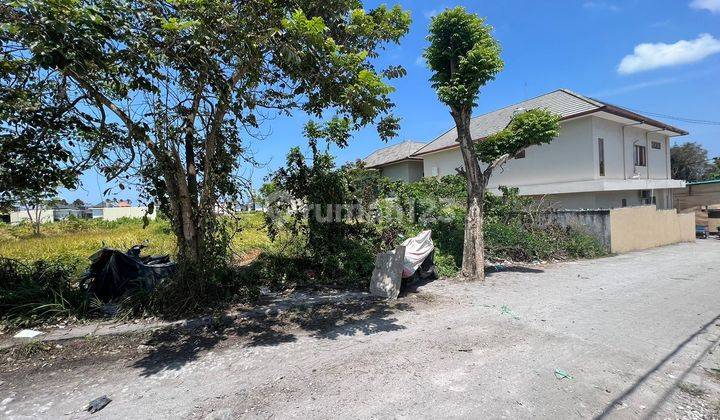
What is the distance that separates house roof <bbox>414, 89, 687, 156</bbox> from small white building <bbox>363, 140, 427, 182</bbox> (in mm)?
1405

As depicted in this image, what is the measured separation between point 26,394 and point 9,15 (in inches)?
158

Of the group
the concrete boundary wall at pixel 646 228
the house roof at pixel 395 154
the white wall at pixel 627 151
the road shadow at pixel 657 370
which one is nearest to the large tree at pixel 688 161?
Result: the white wall at pixel 627 151

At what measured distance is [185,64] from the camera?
16.6ft

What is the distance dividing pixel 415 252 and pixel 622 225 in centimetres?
976

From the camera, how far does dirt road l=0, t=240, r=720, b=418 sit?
11.1 feet

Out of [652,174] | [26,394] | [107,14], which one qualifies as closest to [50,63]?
[107,14]

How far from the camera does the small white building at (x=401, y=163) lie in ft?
80.7

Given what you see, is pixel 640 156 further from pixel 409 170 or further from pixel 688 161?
pixel 688 161

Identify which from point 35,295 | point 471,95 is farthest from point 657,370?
point 35,295

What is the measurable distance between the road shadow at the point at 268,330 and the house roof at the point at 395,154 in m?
18.3

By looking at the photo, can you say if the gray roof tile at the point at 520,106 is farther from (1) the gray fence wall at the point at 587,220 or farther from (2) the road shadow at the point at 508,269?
Result: (2) the road shadow at the point at 508,269

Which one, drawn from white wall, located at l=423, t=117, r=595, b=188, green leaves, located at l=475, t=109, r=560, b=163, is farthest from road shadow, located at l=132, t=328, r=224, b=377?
white wall, located at l=423, t=117, r=595, b=188

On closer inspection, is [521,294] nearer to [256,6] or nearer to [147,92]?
[256,6]

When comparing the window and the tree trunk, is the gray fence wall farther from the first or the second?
the window
